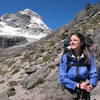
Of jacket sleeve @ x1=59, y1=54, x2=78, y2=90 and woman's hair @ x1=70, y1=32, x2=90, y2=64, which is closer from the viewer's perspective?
jacket sleeve @ x1=59, y1=54, x2=78, y2=90

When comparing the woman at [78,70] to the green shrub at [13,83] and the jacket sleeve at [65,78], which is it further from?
the green shrub at [13,83]

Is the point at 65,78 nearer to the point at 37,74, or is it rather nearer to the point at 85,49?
the point at 85,49

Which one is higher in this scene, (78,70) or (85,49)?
(85,49)

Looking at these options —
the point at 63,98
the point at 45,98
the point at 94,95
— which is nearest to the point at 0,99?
the point at 45,98

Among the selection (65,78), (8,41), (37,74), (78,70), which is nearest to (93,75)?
(78,70)

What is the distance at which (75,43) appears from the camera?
700 cm

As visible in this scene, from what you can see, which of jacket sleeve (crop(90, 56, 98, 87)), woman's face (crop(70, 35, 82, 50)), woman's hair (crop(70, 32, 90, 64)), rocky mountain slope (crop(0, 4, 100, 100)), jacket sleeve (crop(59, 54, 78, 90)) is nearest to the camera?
jacket sleeve (crop(90, 56, 98, 87))

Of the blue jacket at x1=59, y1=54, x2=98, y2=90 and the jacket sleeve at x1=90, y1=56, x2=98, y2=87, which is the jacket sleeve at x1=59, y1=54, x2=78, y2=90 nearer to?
the blue jacket at x1=59, y1=54, x2=98, y2=90

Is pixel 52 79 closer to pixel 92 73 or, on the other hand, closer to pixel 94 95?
pixel 94 95

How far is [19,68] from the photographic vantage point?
2619 cm

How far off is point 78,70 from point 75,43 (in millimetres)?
711

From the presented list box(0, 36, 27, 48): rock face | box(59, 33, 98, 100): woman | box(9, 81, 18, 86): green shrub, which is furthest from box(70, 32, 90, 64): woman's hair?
box(0, 36, 27, 48): rock face

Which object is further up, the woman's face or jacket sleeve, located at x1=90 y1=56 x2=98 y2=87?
the woman's face

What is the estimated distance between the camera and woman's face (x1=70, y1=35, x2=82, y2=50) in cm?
697
